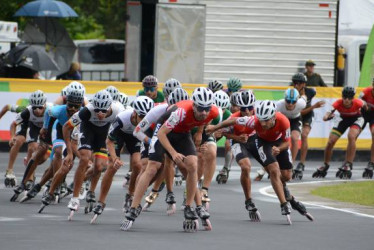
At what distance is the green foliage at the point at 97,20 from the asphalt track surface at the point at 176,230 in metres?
34.7

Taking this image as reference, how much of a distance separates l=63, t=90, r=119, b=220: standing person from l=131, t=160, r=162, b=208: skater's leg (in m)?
1.40

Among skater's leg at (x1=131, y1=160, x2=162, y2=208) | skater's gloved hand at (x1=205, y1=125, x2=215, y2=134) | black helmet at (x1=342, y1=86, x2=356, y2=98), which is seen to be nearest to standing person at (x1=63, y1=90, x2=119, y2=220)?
skater's gloved hand at (x1=205, y1=125, x2=215, y2=134)

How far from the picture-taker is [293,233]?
15.8 metres

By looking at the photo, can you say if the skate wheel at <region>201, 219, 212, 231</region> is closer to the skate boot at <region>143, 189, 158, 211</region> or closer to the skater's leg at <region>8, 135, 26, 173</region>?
the skate boot at <region>143, 189, 158, 211</region>

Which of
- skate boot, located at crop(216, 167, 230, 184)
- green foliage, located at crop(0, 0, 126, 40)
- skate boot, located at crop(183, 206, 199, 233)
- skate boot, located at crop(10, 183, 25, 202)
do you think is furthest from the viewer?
green foliage, located at crop(0, 0, 126, 40)

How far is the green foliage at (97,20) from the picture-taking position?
56312mm

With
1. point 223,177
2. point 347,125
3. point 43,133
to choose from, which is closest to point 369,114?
point 347,125

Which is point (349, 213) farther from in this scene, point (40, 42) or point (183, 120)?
point (40, 42)

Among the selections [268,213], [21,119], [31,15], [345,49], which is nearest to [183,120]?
[268,213]

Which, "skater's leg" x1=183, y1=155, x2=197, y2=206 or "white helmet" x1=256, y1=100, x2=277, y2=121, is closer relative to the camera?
"skater's leg" x1=183, y1=155, x2=197, y2=206

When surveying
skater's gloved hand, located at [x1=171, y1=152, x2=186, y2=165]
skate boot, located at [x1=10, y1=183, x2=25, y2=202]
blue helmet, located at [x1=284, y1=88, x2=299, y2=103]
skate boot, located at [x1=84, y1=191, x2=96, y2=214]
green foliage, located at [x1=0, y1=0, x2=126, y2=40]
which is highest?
green foliage, located at [x1=0, y1=0, x2=126, y2=40]

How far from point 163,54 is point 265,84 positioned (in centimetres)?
275

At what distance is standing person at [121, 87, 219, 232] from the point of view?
1562 centimetres

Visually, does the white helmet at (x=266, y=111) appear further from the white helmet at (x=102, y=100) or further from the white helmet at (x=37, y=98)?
the white helmet at (x=37, y=98)
